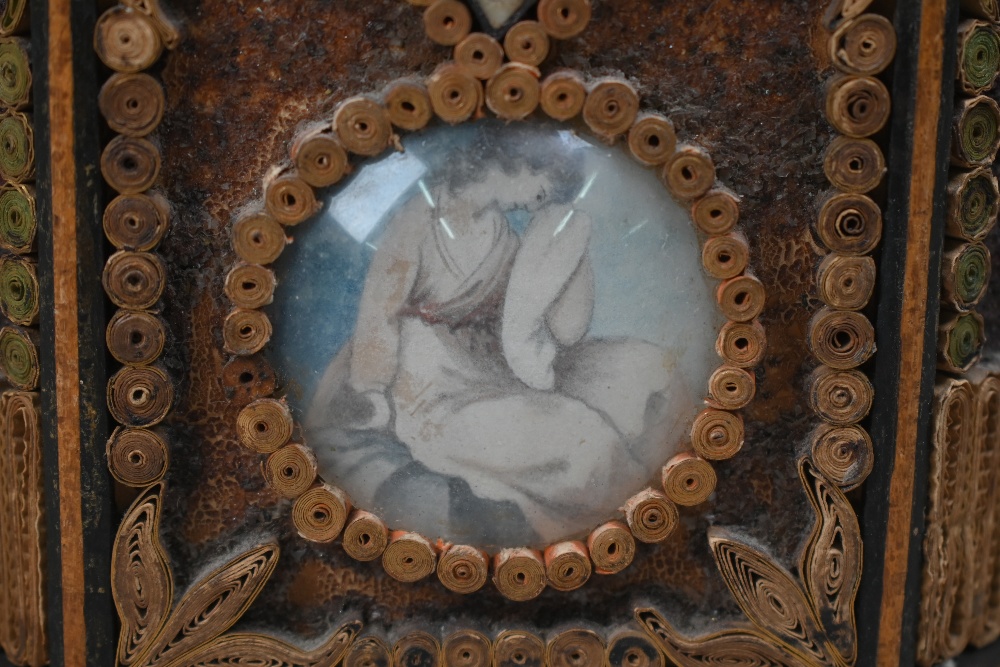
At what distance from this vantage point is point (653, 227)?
1.57 meters

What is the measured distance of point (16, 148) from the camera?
156 cm

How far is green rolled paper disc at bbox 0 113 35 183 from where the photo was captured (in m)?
1.55

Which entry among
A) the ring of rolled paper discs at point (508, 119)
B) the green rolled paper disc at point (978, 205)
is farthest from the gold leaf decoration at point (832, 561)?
the green rolled paper disc at point (978, 205)

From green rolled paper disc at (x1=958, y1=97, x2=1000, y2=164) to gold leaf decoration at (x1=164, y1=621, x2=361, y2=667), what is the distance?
1.38 meters

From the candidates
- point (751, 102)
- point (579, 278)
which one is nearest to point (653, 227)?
point (579, 278)

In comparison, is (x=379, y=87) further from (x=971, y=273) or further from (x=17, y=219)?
(x=971, y=273)

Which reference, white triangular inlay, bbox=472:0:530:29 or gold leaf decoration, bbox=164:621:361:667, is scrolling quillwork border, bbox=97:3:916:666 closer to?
gold leaf decoration, bbox=164:621:361:667

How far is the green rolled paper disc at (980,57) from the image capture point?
5.03ft

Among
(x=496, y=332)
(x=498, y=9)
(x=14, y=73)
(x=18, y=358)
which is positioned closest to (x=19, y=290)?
(x=18, y=358)

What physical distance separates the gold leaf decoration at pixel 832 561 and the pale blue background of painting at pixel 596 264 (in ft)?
1.01

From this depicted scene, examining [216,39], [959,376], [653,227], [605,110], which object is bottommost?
[959,376]

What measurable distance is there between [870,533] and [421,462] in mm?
806

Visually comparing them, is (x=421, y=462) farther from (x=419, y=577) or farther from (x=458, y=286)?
(x=458, y=286)

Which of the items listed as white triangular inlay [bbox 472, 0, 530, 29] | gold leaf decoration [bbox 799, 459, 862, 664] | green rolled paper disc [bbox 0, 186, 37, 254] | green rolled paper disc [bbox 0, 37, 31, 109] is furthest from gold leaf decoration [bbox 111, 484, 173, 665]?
gold leaf decoration [bbox 799, 459, 862, 664]
